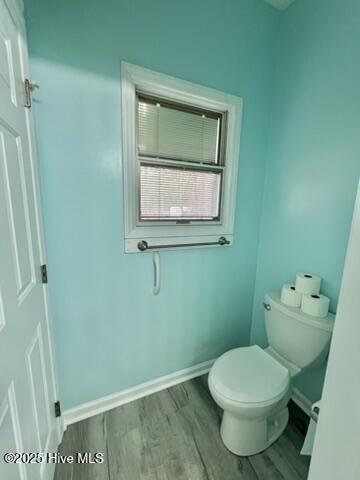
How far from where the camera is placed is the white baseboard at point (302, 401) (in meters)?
1.42

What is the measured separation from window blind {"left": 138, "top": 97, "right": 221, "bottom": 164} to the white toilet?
1.11 meters

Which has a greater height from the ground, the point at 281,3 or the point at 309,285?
the point at 281,3

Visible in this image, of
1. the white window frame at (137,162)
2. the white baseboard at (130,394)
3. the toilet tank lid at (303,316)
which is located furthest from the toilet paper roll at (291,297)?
the white baseboard at (130,394)

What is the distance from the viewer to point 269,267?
171cm

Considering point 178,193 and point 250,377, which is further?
point 178,193

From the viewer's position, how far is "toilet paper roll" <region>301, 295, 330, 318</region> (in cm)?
123

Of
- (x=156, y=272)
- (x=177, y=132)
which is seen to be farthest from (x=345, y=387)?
(x=177, y=132)

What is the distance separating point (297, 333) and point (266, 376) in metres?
0.30

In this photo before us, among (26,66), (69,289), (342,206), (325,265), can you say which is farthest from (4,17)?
(325,265)

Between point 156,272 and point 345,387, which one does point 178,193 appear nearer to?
point 156,272

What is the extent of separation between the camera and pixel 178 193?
1.49 metres

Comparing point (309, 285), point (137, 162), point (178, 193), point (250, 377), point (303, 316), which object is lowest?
point (250, 377)

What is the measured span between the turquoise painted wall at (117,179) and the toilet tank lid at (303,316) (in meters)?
0.43

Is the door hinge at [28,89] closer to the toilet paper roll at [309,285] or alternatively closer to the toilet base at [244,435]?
the toilet paper roll at [309,285]
